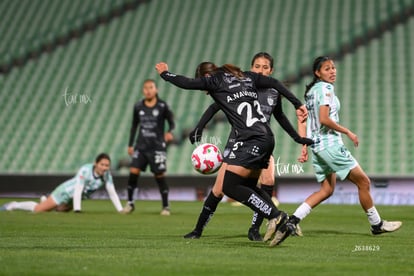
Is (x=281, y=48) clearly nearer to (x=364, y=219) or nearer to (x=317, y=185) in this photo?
(x=317, y=185)

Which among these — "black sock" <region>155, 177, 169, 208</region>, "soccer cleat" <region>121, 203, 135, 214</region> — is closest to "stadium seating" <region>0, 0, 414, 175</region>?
"black sock" <region>155, 177, 169, 208</region>

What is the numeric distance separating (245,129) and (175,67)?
14.6m

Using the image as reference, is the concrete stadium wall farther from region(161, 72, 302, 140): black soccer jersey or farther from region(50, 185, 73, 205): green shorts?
region(161, 72, 302, 140): black soccer jersey

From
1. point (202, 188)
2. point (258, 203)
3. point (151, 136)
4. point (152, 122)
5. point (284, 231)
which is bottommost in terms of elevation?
point (284, 231)

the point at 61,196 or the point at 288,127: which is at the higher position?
the point at 288,127

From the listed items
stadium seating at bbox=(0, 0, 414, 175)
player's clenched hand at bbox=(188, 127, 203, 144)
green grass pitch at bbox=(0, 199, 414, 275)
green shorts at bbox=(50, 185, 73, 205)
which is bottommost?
green grass pitch at bbox=(0, 199, 414, 275)

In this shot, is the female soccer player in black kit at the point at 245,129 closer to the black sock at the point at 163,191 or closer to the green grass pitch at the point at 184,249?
the green grass pitch at the point at 184,249

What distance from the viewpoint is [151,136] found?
1364 cm

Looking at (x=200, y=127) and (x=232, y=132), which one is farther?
(x=200, y=127)

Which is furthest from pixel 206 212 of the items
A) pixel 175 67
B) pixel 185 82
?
pixel 175 67

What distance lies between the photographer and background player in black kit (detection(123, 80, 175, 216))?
44.3ft

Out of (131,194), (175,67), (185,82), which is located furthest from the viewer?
(175,67)

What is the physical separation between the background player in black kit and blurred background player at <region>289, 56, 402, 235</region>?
5.29 metres

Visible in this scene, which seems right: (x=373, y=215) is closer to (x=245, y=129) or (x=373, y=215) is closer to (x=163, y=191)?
(x=245, y=129)
